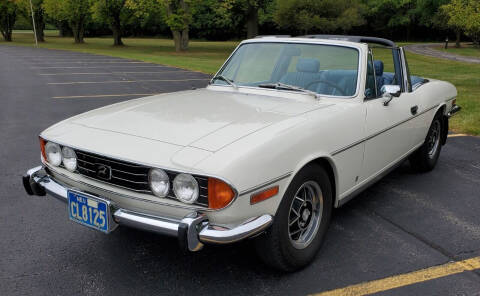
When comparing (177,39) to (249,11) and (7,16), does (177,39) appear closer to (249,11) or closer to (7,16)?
(249,11)

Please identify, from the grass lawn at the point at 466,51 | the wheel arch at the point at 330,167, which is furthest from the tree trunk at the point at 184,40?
the wheel arch at the point at 330,167

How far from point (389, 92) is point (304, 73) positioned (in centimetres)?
74

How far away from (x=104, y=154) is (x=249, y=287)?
125 cm

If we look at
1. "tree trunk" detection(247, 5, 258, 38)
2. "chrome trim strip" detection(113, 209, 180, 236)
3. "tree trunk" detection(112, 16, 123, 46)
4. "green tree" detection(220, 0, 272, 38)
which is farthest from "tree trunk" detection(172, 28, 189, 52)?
"chrome trim strip" detection(113, 209, 180, 236)

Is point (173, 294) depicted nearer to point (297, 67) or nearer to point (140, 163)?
point (140, 163)

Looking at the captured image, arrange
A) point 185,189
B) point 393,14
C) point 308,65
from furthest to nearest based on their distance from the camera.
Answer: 1. point 393,14
2. point 308,65
3. point 185,189

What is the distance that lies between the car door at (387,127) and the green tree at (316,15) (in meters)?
37.0

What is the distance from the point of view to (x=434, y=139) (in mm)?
5293

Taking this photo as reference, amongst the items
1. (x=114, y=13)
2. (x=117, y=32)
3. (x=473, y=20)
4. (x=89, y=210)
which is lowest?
(x=89, y=210)

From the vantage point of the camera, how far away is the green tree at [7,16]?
1725 inches

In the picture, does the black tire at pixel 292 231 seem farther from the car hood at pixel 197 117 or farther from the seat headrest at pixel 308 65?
the seat headrest at pixel 308 65

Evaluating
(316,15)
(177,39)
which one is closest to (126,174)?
(177,39)

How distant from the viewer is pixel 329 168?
315 centimetres

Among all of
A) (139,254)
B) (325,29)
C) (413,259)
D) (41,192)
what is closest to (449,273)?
(413,259)
